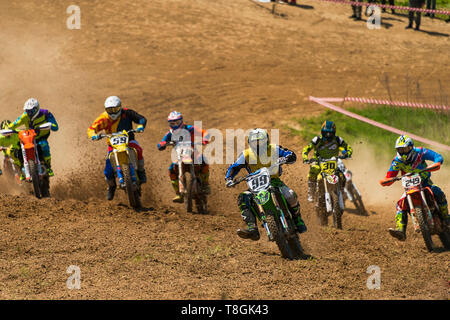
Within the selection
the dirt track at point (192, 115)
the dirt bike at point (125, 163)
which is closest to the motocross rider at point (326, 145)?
the dirt track at point (192, 115)

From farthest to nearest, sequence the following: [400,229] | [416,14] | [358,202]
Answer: [416,14] → [358,202] → [400,229]

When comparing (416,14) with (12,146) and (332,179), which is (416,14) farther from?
(12,146)

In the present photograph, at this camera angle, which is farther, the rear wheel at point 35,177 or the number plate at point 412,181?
the rear wheel at point 35,177

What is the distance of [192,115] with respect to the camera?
2091cm

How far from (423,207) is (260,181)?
9.95ft

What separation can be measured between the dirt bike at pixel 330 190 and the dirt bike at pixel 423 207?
6.26ft

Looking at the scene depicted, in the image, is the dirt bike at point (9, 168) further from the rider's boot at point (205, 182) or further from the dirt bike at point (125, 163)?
the rider's boot at point (205, 182)

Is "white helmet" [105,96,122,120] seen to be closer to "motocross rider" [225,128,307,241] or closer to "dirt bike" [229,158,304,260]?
"motocross rider" [225,128,307,241]

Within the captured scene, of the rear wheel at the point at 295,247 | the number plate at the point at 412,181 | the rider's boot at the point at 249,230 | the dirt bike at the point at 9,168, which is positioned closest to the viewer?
the rider's boot at the point at 249,230

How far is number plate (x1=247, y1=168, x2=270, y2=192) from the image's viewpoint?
10.0m

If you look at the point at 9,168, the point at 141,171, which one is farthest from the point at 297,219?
the point at 9,168

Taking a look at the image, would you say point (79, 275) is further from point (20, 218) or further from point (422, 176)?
point (422, 176)

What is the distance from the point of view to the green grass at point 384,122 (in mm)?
19406
